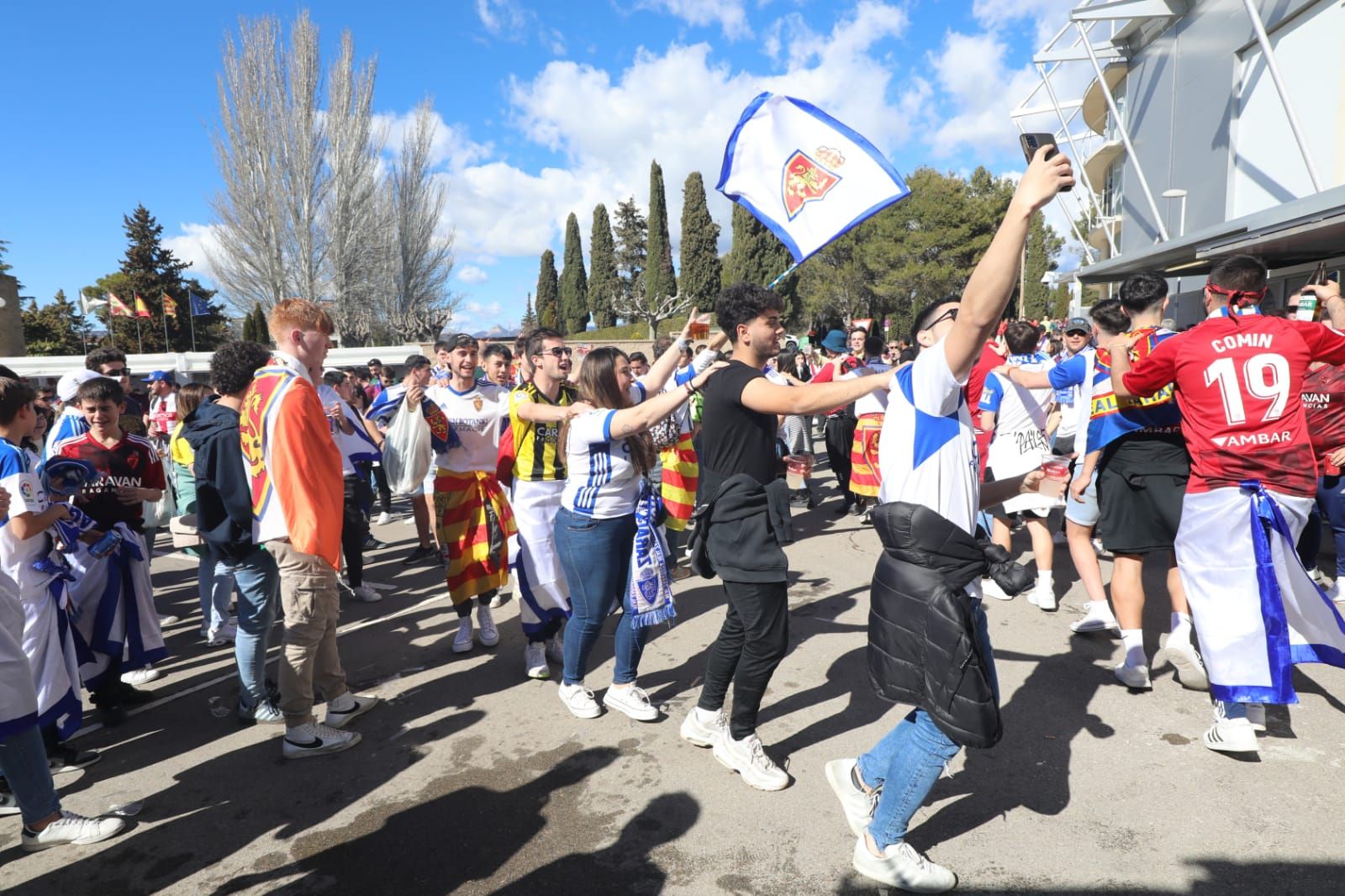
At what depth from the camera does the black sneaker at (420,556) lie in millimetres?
7130

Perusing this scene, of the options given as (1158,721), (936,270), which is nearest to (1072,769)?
(1158,721)

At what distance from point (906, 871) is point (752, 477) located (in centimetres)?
147

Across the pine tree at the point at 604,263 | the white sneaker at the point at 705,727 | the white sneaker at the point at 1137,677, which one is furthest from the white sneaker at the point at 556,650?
the pine tree at the point at 604,263

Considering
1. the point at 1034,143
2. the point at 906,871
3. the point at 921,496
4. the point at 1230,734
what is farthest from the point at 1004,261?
the point at 1230,734

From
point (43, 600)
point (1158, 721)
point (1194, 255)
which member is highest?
point (1194, 255)

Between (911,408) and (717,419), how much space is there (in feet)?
2.85

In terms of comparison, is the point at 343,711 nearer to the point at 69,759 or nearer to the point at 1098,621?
the point at 69,759

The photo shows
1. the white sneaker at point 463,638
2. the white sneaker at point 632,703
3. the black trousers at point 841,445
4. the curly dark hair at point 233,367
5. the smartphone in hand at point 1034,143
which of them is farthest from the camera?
the black trousers at point 841,445

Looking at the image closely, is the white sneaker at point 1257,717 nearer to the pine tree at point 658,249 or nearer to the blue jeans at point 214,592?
the blue jeans at point 214,592

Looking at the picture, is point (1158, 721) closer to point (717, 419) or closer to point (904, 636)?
point (904, 636)

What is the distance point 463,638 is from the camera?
15.5 ft

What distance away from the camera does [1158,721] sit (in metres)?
3.46

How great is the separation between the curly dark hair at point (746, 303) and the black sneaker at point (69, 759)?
12.0 ft

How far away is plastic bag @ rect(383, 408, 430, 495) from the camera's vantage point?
241 inches
